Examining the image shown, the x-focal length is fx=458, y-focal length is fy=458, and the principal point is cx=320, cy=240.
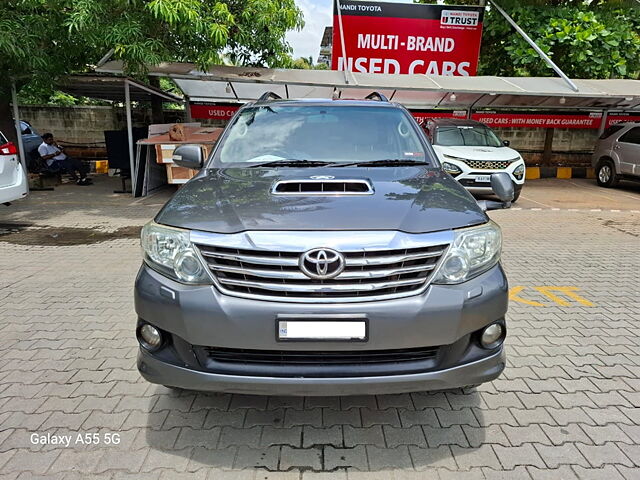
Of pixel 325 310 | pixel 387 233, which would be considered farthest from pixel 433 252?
pixel 325 310

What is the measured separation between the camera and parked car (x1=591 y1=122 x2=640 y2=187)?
1154cm

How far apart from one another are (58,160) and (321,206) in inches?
441

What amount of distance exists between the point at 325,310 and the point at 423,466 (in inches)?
38.2

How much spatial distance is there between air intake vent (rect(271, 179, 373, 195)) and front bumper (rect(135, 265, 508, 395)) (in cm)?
71

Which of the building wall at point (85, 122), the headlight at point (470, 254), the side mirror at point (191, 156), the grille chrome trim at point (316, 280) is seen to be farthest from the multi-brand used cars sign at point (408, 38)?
the grille chrome trim at point (316, 280)

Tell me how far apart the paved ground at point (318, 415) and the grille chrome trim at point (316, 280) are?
0.89 m

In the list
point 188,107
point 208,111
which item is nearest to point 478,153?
point 208,111

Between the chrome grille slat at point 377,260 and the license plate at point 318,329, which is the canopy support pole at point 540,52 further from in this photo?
the license plate at point 318,329

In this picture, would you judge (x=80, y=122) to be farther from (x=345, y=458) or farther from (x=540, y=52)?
(x=345, y=458)

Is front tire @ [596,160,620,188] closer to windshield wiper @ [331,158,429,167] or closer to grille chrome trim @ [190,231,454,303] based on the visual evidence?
windshield wiper @ [331,158,429,167]

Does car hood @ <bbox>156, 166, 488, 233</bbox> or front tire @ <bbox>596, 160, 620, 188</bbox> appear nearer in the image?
car hood @ <bbox>156, 166, 488, 233</bbox>

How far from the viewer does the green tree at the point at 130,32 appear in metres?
→ 7.38

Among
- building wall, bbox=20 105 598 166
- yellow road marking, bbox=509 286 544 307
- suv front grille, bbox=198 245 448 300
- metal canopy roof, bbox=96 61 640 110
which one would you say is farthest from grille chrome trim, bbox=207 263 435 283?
building wall, bbox=20 105 598 166

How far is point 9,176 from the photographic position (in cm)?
707
